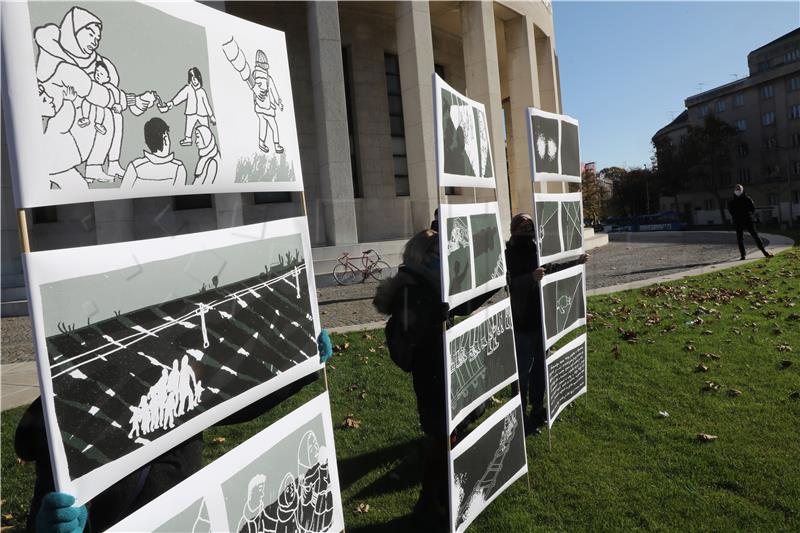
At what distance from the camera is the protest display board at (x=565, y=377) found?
4798 millimetres

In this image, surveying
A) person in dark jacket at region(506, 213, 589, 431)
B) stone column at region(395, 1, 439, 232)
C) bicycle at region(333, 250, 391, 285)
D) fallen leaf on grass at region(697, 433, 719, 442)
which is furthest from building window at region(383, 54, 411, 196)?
fallen leaf on grass at region(697, 433, 719, 442)

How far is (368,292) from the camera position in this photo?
573 inches

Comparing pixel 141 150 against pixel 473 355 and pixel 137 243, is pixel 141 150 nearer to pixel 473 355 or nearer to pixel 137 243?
pixel 137 243

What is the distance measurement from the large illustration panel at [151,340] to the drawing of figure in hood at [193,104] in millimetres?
406

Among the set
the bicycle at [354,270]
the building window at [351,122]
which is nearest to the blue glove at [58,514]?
the bicycle at [354,270]

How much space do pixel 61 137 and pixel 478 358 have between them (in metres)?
2.79

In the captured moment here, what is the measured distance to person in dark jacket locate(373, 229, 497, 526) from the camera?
3.50m

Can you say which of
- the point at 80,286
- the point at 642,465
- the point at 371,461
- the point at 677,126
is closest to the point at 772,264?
the point at 642,465

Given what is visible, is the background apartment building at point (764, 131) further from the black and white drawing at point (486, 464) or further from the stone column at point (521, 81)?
the black and white drawing at point (486, 464)

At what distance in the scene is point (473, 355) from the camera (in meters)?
3.70

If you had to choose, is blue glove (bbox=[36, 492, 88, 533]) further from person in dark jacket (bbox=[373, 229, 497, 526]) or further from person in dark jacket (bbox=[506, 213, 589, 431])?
person in dark jacket (bbox=[506, 213, 589, 431])

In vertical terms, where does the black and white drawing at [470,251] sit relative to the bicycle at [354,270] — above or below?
above

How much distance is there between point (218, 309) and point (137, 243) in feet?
1.34

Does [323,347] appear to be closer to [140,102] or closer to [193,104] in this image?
[193,104]
